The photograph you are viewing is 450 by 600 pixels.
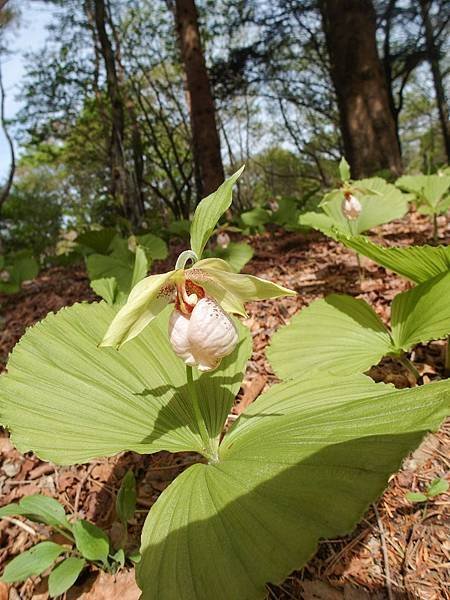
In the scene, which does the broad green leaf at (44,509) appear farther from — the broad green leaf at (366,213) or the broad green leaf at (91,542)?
the broad green leaf at (366,213)

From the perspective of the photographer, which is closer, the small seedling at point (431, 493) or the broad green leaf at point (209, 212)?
the broad green leaf at point (209, 212)

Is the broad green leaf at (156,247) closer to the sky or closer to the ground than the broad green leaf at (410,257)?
closer to the sky

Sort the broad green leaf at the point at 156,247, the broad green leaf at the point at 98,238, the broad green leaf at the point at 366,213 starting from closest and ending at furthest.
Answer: the broad green leaf at the point at 366,213 < the broad green leaf at the point at 156,247 < the broad green leaf at the point at 98,238

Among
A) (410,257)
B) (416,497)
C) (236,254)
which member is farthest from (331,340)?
(236,254)

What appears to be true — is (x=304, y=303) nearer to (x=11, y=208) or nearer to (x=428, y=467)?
(x=428, y=467)

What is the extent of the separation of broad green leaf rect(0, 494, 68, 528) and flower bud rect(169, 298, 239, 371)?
74 centimetres

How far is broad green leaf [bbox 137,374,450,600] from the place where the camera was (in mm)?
687

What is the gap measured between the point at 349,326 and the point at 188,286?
3.24ft

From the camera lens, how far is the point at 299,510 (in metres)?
0.72

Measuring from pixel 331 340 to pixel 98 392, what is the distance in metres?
0.98

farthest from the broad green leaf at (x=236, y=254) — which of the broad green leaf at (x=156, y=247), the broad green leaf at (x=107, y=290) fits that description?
the broad green leaf at (x=107, y=290)

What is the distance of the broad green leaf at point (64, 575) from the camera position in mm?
1074

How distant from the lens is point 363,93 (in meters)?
5.65

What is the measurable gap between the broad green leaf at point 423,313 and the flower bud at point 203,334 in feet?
2.75
